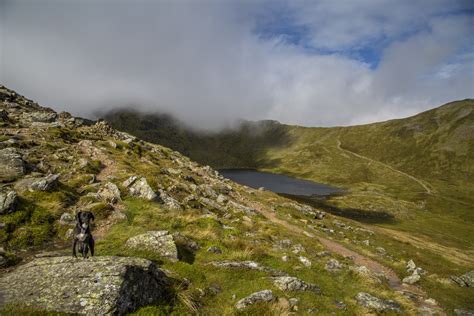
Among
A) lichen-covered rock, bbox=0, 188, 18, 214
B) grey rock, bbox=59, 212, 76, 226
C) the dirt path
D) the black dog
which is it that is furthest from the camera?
the dirt path

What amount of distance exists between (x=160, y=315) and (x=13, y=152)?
31.5 m

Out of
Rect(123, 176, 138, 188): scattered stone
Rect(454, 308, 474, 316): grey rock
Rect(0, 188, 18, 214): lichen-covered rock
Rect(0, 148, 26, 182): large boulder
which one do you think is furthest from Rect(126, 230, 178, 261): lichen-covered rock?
Rect(454, 308, 474, 316): grey rock

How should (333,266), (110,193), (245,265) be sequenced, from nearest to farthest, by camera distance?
(245,265) < (333,266) < (110,193)

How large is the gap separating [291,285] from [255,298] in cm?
331

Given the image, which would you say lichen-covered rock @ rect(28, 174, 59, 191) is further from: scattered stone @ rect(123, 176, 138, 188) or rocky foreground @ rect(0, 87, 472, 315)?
scattered stone @ rect(123, 176, 138, 188)

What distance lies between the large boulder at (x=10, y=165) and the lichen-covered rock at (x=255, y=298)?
85.3 feet

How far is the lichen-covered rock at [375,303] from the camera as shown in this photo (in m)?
17.3

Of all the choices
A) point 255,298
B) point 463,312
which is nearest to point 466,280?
point 463,312

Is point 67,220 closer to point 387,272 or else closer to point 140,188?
point 140,188

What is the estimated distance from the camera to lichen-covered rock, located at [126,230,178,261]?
59.1 feet

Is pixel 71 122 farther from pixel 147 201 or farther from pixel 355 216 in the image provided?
pixel 355 216

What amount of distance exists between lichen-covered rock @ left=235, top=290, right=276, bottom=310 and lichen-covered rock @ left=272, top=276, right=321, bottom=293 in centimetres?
184

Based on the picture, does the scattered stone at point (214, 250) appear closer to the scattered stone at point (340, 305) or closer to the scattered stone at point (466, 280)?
the scattered stone at point (340, 305)

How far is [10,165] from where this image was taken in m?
30.4
